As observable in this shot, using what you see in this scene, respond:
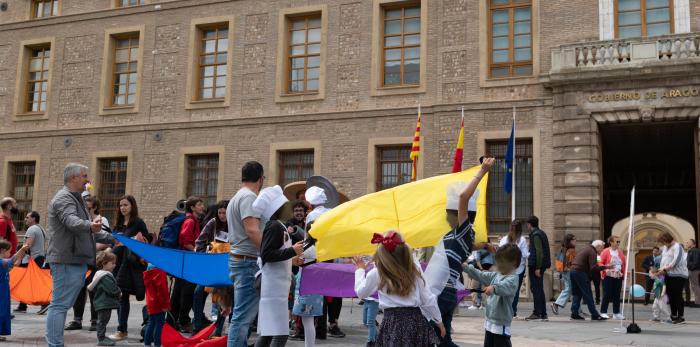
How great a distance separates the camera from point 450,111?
19062mm

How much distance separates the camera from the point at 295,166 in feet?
69.0

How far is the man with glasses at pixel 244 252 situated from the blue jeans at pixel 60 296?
1657mm

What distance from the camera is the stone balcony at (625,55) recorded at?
16.8 metres

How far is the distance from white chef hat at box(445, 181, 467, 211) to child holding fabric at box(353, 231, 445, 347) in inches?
38.0

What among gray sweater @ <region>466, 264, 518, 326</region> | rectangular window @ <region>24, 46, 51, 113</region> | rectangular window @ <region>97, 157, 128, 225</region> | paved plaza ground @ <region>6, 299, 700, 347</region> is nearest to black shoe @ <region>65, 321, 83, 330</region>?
paved plaza ground @ <region>6, 299, 700, 347</region>

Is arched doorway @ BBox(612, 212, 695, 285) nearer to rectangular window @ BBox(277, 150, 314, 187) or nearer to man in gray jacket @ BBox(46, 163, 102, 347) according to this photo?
rectangular window @ BBox(277, 150, 314, 187)

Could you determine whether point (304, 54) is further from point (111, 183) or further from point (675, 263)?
point (675, 263)

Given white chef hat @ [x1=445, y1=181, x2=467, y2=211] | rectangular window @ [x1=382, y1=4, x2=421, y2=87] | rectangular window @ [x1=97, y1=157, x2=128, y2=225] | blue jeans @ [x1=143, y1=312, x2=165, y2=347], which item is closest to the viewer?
white chef hat @ [x1=445, y1=181, x2=467, y2=211]

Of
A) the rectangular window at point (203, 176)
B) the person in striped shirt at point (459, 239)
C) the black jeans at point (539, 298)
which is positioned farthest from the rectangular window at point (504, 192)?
the person in striped shirt at point (459, 239)

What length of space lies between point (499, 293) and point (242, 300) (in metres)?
2.14

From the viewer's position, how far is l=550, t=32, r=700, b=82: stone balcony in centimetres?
1683

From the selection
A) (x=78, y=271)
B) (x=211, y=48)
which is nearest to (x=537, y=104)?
(x=211, y=48)

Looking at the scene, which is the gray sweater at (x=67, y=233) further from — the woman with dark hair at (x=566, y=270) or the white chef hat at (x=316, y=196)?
the woman with dark hair at (x=566, y=270)

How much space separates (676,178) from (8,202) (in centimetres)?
2450
